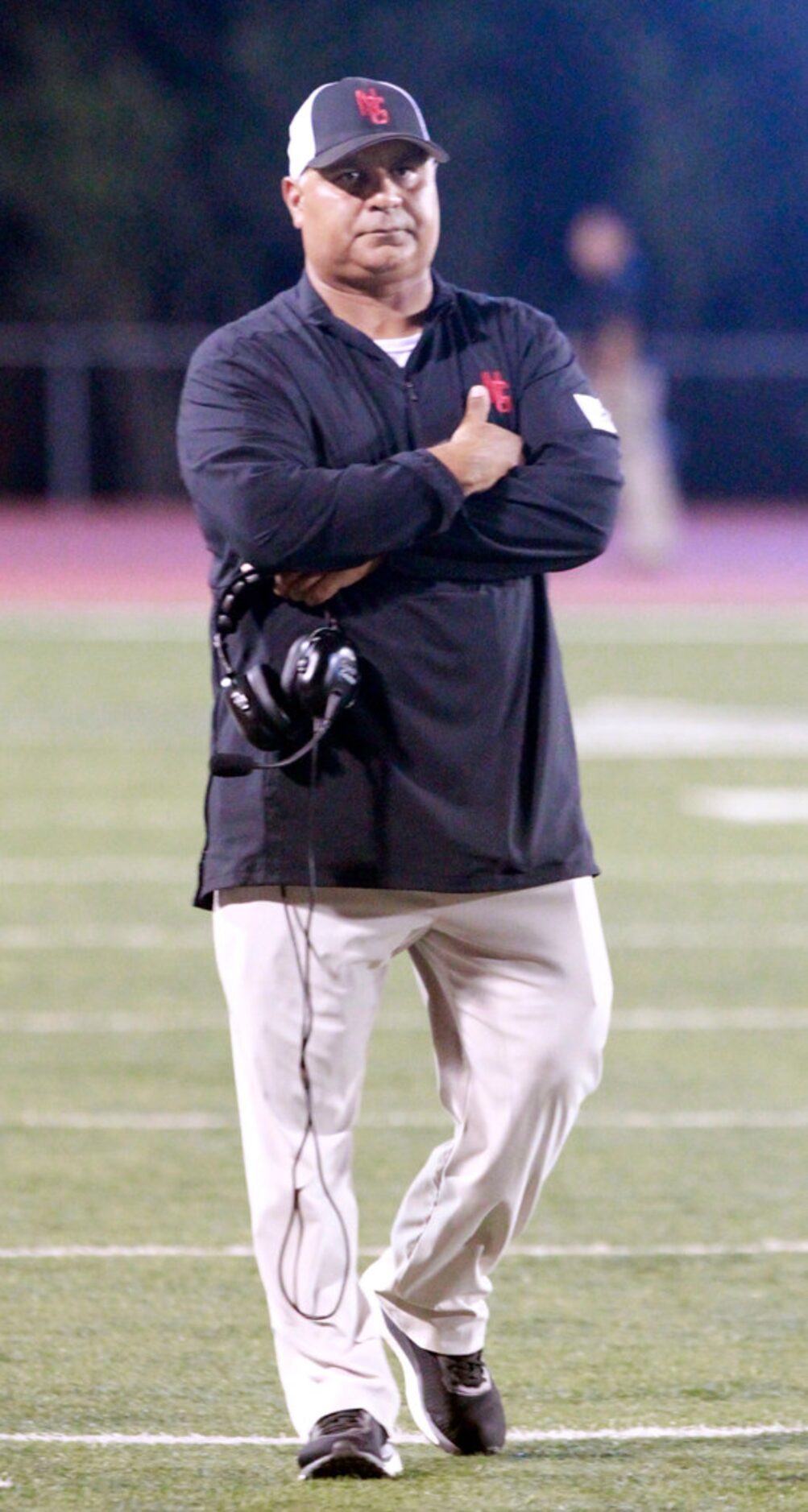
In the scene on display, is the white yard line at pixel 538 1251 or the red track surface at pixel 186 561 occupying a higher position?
the red track surface at pixel 186 561

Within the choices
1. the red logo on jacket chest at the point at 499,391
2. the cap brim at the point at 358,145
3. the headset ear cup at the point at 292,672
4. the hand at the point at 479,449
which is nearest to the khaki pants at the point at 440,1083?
the headset ear cup at the point at 292,672

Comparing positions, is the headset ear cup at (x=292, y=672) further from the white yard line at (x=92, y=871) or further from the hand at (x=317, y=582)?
the white yard line at (x=92, y=871)

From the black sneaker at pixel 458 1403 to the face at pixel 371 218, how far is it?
1.55 metres

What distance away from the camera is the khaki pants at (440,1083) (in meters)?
3.86

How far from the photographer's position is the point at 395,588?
394 cm

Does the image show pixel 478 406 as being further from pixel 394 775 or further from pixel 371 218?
pixel 394 775

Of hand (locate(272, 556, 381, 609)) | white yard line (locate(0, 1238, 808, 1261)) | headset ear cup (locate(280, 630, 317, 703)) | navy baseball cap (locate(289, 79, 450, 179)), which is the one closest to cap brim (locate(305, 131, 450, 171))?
navy baseball cap (locate(289, 79, 450, 179))

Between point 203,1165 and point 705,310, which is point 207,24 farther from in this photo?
point 203,1165

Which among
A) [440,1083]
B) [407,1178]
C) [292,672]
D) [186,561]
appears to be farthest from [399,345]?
[186,561]

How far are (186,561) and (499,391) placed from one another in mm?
19608

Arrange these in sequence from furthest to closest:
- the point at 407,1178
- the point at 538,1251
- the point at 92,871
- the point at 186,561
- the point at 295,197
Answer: the point at 186,561 < the point at 92,871 < the point at 407,1178 < the point at 538,1251 < the point at 295,197

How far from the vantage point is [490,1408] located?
407cm

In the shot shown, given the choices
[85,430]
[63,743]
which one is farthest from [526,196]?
[63,743]

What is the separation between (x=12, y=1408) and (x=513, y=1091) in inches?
38.7
